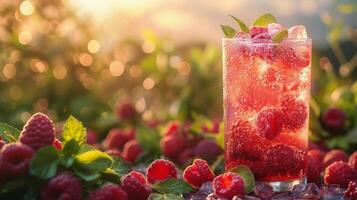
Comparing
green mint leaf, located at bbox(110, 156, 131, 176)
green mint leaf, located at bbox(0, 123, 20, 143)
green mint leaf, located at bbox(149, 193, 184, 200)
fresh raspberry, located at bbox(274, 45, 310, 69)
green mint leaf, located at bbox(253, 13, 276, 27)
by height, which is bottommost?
green mint leaf, located at bbox(149, 193, 184, 200)

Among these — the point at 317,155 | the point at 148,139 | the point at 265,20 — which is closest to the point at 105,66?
the point at 148,139

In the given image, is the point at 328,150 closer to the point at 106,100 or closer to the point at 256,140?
the point at 256,140

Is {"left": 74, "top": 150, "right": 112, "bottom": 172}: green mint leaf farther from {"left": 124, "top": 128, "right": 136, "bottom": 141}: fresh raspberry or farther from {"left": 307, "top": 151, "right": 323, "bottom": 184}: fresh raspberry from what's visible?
{"left": 124, "top": 128, "right": 136, "bottom": 141}: fresh raspberry

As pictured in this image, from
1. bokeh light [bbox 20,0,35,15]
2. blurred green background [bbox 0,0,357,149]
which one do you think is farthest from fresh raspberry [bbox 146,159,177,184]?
bokeh light [bbox 20,0,35,15]

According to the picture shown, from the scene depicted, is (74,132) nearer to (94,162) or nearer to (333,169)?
(94,162)

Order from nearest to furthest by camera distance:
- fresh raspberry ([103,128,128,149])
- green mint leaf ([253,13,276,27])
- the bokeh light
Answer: green mint leaf ([253,13,276,27])
fresh raspberry ([103,128,128,149])
the bokeh light

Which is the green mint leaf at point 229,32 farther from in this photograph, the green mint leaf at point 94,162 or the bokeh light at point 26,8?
the bokeh light at point 26,8
